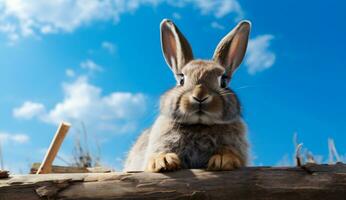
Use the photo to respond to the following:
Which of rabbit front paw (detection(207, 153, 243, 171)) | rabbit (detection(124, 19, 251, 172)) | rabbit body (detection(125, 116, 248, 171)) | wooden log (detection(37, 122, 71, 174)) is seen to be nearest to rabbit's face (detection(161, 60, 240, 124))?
rabbit (detection(124, 19, 251, 172))

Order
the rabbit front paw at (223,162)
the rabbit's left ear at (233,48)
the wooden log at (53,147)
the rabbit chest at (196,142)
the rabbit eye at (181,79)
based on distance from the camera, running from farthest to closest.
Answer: the wooden log at (53,147) → the rabbit's left ear at (233,48) → the rabbit eye at (181,79) → the rabbit chest at (196,142) → the rabbit front paw at (223,162)

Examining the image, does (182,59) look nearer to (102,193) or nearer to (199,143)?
(199,143)

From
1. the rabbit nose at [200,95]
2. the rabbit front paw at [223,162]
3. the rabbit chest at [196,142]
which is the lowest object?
the rabbit front paw at [223,162]

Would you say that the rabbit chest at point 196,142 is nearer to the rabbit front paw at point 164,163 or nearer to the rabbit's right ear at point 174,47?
the rabbit front paw at point 164,163

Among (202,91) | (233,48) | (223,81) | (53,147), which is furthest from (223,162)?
(53,147)

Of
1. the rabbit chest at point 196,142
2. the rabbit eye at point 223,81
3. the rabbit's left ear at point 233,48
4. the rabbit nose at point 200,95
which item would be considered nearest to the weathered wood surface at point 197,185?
the rabbit chest at point 196,142

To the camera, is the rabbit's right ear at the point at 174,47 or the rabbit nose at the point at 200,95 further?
the rabbit's right ear at the point at 174,47

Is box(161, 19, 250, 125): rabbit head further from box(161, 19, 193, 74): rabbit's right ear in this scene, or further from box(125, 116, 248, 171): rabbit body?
box(125, 116, 248, 171): rabbit body

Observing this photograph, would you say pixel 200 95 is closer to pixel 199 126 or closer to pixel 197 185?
pixel 199 126

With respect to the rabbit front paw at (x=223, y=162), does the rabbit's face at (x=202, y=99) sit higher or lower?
higher
